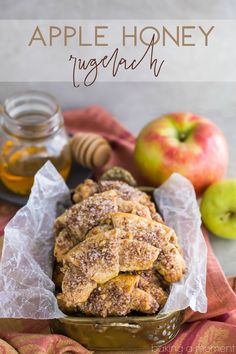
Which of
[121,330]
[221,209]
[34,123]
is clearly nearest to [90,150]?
[34,123]

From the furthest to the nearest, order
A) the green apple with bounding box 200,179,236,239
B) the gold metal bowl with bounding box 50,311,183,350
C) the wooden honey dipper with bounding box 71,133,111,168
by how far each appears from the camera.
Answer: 1. the wooden honey dipper with bounding box 71,133,111,168
2. the green apple with bounding box 200,179,236,239
3. the gold metal bowl with bounding box 50,311,183,350

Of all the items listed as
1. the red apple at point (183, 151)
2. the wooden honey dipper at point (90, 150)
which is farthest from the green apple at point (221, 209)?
the wooden honey dipper at point (90, 150)

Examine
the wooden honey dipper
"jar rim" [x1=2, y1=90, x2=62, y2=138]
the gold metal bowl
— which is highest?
"jar rim" [x1=2, y1=90, x2=62, y2=138]

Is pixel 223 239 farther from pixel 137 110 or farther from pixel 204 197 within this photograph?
pixel 137 110

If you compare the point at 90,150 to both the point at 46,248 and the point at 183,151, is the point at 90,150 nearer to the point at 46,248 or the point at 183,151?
the point at 183,151

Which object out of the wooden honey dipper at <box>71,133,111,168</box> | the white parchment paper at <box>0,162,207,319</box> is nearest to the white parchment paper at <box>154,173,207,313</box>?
the white parchment paper at <box>0,162,207,319</box>

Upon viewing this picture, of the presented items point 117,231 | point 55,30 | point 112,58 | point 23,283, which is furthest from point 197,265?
point 55,30

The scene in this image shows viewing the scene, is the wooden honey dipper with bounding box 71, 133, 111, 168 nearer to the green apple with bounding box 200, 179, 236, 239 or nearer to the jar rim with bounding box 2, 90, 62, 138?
the jar rim with bounding box 2, 90, 62, 138
